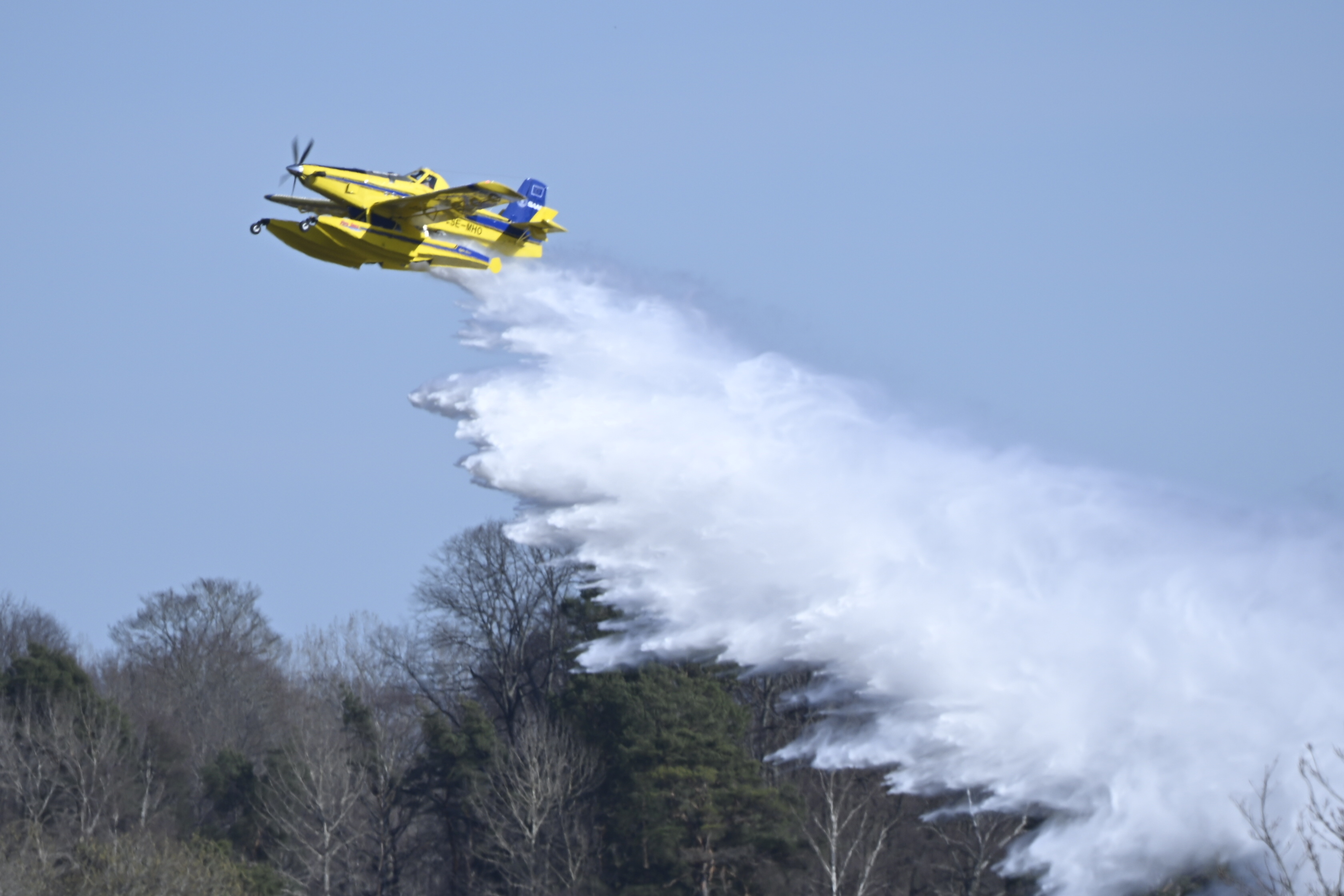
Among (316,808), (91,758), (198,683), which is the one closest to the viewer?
(316,808)

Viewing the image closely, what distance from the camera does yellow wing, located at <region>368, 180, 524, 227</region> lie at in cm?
2986

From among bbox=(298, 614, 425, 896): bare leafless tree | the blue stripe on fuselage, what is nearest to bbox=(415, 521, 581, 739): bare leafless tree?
bbox=(298, 614, 425, 896): bare leafless tree

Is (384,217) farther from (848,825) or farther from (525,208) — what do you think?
(848,825)

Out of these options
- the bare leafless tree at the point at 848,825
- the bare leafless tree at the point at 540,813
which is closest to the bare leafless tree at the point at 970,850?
the bare leafless tree at the point at 848,825

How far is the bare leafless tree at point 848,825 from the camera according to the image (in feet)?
113

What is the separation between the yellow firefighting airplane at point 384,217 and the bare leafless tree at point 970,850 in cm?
1473

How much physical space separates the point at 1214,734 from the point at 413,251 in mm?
16032

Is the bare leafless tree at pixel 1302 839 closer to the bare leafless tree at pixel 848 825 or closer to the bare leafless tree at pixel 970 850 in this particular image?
the bare leafless tree at pixel 970 850

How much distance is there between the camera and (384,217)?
3045cm

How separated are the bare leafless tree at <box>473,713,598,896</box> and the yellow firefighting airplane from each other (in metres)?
15.0

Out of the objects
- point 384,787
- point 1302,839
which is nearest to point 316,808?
point 384,787

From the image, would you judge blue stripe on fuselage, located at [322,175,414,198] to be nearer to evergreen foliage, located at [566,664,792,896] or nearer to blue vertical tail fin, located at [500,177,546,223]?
blue vertical tail fin, located at [500,177,546,223]

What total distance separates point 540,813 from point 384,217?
18.1 m

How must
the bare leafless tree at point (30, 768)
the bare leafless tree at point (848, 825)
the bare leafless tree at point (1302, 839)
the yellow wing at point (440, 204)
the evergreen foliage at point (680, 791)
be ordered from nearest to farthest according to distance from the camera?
the bare leafless tree at point (1302, 839)
the yellow wing at point (440, 204)
the bare leafless tree at point (848, 825)
the evergreen foliage at point (680, 791)
the bare leafless tree at point (30, 768)
